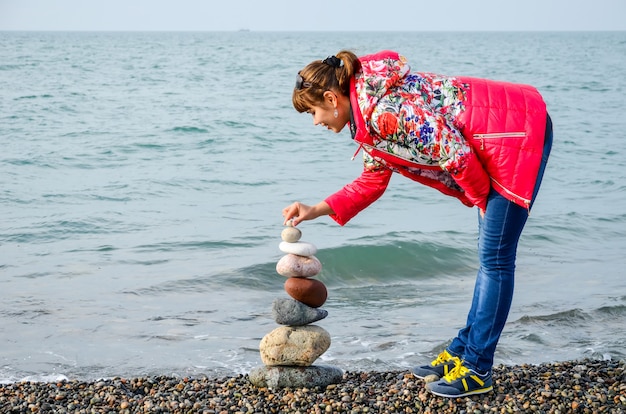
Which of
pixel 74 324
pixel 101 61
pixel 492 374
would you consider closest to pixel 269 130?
pixel 74 324

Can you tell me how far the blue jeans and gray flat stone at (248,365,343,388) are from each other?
933 millimetres

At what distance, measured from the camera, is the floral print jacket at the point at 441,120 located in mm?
4016

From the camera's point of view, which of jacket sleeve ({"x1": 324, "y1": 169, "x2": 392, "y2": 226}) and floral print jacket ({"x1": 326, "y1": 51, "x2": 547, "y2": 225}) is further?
jacket sleeve ({"x1": 324, "y1": 169, "x2": 392, "y2": 226})

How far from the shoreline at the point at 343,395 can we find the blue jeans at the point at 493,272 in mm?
342

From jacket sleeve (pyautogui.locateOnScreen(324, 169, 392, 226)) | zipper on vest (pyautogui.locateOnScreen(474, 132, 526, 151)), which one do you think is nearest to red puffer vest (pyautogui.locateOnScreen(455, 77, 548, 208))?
zipper on vest (pyautogui.locateOnScreen(474, 132, 526, 151))

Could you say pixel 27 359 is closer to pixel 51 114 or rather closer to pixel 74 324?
pixel 74 324

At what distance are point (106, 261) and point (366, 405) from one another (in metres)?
5.69

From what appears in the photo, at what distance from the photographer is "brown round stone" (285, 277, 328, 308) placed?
5266 millimetres

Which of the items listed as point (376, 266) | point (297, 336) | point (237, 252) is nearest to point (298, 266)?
point (297, 336)

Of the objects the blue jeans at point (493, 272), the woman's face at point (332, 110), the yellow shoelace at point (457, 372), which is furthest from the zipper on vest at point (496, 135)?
the yellow shoelace at point (457, 372)

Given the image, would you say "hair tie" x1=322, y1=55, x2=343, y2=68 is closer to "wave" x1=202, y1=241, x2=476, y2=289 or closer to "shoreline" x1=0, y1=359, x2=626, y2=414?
"shoreline" x1=0, y1=359, x2=626, y2=414

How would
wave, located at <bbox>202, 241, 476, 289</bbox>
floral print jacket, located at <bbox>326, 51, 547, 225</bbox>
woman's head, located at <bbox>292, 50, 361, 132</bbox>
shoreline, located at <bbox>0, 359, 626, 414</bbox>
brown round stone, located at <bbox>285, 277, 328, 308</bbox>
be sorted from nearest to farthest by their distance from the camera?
1. floral print jacket, located at <bbox>326, 51, 547, 225</bbox>
2. woman's head, located at <bbox>292, 50, 361, 132</bbox>
3. shoreline, located at <bbox>0, 359, 626, 414</bbox>
4. brown round stone, located at <bbox>285, 277, 328, 308</bbox>
5. wave, located at <bbox>202, 241, 476, 289</bbox>

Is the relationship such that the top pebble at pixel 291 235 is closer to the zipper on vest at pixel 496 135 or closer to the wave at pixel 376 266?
the zipper on vest at pixel 496 135

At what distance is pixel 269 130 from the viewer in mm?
22078
